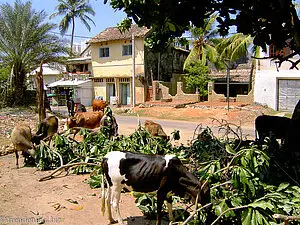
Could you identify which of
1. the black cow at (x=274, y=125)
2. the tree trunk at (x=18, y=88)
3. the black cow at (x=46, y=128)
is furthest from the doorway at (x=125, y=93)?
the black cow at (x=274, y=125)

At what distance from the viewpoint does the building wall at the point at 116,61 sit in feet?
104

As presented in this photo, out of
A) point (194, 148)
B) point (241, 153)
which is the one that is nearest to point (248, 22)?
point (241, 153)

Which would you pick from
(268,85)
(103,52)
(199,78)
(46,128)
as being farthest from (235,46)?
(46,128)

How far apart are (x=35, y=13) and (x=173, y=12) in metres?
18.3

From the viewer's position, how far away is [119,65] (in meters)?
33.4

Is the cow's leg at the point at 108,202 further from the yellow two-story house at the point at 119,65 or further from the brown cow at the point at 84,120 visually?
the yellow two-story house at the point at 119,65

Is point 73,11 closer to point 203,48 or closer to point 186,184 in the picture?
point 203,48

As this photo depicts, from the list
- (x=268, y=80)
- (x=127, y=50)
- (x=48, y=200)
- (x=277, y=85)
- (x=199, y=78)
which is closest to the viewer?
(x=48, y=200)

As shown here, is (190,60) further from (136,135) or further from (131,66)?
(136,135)

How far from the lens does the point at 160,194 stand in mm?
5250

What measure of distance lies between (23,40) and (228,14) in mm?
18137

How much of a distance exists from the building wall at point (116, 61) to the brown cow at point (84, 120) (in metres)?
19.0

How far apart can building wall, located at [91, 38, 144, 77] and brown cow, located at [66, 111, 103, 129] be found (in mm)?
18958

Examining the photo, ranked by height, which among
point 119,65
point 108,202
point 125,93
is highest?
point 119,65
